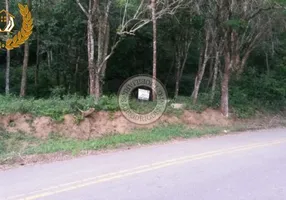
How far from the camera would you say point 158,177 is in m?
7.02

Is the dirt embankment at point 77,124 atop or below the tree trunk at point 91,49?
below

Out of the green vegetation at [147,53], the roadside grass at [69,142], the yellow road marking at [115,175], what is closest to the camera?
the yellow road marking at [115,175]

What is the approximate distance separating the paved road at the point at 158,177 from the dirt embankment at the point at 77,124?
3.32 metres

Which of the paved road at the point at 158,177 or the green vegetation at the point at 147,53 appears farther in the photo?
the green vegetation at the point at 147,53

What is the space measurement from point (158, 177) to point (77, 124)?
6409 millimetres

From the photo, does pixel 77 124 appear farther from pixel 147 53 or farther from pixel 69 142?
pixel 147 53

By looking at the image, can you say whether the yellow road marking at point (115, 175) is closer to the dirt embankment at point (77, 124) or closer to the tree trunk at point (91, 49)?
the dirt embankment at point (77, 124)

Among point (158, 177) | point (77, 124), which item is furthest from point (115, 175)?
point (77, 124)

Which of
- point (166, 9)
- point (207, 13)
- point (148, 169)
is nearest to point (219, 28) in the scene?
point (207, 13)

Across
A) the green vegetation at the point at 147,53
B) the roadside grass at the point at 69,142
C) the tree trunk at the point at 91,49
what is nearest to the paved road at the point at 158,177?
the roadside grass at the point at 69,142

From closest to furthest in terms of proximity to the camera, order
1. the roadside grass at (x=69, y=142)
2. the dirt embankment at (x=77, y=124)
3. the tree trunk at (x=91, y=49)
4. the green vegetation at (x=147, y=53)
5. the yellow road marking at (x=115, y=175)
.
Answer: the yellow road marking at (x=115, y=175), the roadside grass at (x=69, y=142), the dirt embankment at (x=77, y=124), the tree trunk at (x=91, y=49), the green vegetation at (x=147, y=53)

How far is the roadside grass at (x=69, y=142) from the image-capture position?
961cm

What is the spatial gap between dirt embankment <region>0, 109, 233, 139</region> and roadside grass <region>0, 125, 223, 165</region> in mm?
337

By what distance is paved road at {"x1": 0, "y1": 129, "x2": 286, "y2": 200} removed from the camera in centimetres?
596
